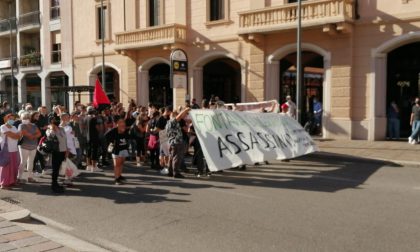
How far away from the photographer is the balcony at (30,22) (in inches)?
1348

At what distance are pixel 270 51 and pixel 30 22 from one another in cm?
2225

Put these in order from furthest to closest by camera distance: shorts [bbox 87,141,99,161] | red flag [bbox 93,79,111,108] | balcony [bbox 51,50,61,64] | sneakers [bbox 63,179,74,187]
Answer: balcony [bbox 51,50,61,64]
red flag [bbox 93,79,111,108]
shorts [bbox 87,141,99,161]
sneakers [bbox 63,179,74,187]

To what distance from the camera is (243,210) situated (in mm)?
7602

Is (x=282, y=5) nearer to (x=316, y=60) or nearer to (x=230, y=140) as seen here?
(x=316, y=60)

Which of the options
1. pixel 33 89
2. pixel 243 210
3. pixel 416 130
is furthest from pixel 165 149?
pixel 33 89

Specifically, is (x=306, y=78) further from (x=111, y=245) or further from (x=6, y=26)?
(x=6, y=26)

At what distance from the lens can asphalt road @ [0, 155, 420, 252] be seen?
5949 millimetres

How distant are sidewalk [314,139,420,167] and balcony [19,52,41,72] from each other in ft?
78.7

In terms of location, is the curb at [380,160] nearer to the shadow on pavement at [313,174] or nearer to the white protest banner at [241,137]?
the shadow on pavement at [313,174]

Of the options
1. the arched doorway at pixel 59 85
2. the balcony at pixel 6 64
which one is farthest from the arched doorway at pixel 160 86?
the balcony at pixel 6 64

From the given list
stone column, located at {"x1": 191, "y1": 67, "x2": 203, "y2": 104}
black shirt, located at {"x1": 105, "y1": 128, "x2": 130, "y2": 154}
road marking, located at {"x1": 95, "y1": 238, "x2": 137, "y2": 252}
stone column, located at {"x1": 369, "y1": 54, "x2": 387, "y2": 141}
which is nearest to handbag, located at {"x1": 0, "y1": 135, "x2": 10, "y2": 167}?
black shirt, located at {"x1": 105, "y1": 128, "x2": 130, "y2": 154}

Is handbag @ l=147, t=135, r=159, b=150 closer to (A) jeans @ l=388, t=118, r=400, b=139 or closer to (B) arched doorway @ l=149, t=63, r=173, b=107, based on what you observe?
(A) jeans @ l=388, t=118, r=400, b=139

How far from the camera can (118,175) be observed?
34.0 ft

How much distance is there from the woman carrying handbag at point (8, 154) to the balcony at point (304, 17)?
12879mm
